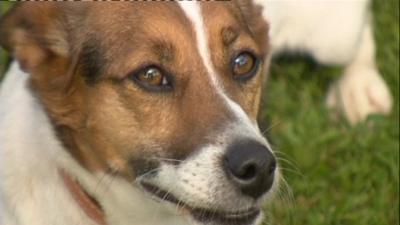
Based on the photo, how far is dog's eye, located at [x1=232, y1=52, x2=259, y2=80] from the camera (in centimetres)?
335

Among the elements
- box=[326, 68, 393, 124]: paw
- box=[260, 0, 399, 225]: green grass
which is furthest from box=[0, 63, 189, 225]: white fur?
box=[326, 68, 393, 124]: paw

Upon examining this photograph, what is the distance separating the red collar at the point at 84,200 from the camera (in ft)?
11.4

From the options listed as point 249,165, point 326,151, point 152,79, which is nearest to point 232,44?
point 152,79

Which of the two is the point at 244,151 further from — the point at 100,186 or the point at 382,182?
the point at 382,182

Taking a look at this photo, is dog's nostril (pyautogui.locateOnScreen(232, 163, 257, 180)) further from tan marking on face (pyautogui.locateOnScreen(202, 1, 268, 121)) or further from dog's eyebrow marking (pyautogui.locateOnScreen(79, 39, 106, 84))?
dog's eyebrow marking (pyautogui.locateOnScreen(79, 39, 106, 84))

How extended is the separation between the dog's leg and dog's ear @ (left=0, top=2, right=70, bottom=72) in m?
2.31

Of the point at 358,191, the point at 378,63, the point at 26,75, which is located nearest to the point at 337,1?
the point at 378,63

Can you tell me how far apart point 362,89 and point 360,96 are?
57mm

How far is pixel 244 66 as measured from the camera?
3389 mm

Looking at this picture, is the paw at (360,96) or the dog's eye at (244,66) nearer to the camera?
the dog's eye at (244,66)

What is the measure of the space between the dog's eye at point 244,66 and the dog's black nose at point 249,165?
1.25ft

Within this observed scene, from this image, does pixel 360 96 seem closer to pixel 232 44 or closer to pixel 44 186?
pixel 232 44

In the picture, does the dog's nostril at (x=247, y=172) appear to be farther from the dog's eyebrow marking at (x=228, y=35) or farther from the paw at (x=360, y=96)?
the paw at (x=360, y=96)

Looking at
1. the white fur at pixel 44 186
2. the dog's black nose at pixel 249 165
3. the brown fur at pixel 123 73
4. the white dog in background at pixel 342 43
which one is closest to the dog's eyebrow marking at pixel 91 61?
the brown fur at pixel 123 73
